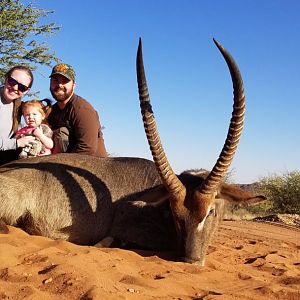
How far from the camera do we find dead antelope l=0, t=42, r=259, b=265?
5.20 m

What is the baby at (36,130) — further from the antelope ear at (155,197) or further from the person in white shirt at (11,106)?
the antelope ear at (155,197)

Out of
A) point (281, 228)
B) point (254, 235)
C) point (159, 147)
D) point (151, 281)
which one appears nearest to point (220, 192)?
point (159, 147)

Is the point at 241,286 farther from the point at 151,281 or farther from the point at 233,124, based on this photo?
the point at 233,124

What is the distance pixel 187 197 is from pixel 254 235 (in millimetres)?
4040

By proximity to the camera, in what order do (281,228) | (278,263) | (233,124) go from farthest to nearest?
(281,228)
(278,263)
(233,124)

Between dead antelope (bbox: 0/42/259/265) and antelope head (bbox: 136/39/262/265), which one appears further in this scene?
dead antelope (bbox: 0/42/259/265)

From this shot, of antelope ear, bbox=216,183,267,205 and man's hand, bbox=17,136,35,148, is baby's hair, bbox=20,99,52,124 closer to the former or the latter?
man's hand, bbox=17,136,35,148

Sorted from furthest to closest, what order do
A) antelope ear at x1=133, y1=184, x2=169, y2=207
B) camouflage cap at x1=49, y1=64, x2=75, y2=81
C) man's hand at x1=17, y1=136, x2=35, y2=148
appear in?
camouflage cap at x1=49, y1=64, x2=75, y2=81 → man's hand at x1=17, y1=136, x2=35, y2=148 → antelope ear at x1=133, y1=184, x2=169, y2=207

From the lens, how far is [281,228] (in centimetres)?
1107

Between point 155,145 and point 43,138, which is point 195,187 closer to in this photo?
point 155,145

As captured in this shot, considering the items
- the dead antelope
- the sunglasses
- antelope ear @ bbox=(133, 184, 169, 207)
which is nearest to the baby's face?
the sunglasses

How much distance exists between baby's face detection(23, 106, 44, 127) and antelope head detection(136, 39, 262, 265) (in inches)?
84.4

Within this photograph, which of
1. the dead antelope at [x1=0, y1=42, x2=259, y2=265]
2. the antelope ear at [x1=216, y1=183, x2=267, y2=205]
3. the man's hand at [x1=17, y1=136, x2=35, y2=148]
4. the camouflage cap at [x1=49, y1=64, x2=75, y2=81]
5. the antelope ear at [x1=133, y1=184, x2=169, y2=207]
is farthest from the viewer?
the camouflage cap at [x1=49, y1=64, x2=75, y2=81]

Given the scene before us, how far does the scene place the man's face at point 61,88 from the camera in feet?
23.8
